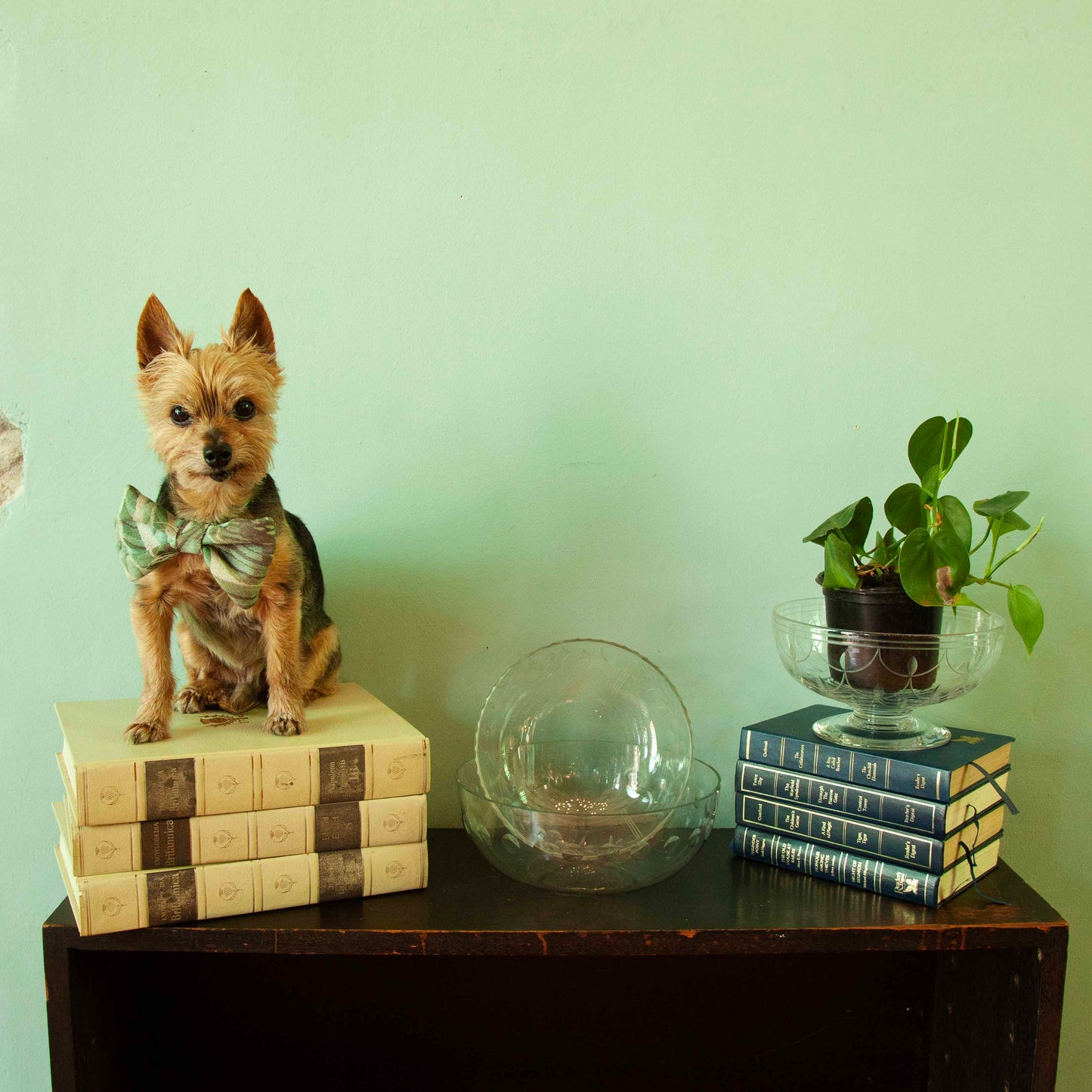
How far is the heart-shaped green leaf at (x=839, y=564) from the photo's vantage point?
35.5 inches

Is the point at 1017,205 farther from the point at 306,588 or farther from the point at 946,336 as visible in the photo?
the point at 306,588

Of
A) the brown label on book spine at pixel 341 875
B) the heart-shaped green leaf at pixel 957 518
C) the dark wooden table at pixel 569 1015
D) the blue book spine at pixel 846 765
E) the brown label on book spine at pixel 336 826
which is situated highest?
the heart-shaped green leaf at pixel 957 518

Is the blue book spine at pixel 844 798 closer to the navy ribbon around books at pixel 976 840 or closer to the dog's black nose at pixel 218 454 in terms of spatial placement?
the navy ribbon around books at pixel 976 840

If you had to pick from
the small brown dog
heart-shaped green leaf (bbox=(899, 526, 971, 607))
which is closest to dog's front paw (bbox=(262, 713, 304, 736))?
the small brown dog

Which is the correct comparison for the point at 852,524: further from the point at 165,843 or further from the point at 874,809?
the point at 165,843

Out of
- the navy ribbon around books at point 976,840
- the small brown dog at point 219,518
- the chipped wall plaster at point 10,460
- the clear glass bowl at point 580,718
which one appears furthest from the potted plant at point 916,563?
the chipped wall plaster at point 10,460

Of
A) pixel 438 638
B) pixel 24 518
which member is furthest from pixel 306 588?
pixel 24 518

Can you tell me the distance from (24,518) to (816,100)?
1095 mm

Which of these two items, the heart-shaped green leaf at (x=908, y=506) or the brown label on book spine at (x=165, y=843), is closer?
the brown label on book spine at (x=165, y=843)

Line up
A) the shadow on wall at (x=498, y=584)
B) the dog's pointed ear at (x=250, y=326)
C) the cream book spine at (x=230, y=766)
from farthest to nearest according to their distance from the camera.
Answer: the shadow on wall at (x=498, y=584) < the dog's pointed ear at (x=250, y=326) < the cream book spine at (x=230, y=766)

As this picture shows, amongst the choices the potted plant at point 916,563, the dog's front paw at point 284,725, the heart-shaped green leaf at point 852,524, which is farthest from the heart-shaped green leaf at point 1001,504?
the dog's front paw at point 284,725

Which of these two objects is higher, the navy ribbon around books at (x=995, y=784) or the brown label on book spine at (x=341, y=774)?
the brown label on book spine at (x=341, y=774)

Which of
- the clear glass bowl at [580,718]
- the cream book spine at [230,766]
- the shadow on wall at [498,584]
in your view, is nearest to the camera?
the cream book spine at [230,766]

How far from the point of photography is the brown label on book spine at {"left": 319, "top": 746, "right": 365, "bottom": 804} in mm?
812
